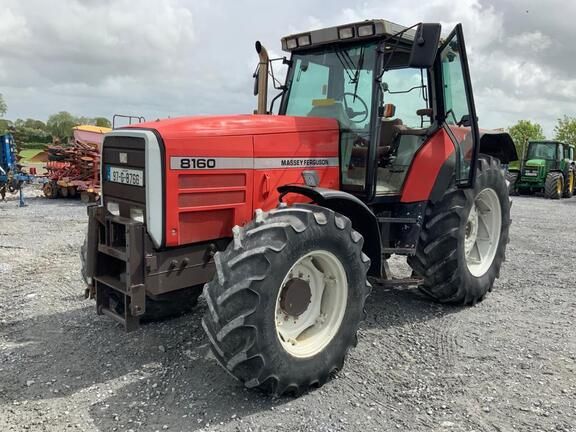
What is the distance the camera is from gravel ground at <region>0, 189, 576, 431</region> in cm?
326

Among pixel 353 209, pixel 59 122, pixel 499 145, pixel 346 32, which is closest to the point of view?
pixel 353 209

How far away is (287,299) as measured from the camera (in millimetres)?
3584

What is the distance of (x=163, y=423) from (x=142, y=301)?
0.80 meters

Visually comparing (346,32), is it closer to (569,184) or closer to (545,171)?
(545,171)

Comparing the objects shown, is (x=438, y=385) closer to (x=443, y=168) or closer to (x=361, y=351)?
(x=361, y=351)

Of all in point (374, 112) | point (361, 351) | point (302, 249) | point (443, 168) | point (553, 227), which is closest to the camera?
point (302, 249)

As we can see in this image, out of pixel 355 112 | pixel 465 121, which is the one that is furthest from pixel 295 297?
pixel 465 121

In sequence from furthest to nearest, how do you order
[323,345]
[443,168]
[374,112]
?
[443,168]
[374,112]
[323,345]

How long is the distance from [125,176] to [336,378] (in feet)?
7.01

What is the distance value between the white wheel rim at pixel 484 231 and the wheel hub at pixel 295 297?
108 inches

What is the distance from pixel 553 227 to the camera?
1186 cm

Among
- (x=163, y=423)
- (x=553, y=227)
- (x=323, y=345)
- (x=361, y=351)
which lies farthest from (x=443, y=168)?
(x=553, y=227)

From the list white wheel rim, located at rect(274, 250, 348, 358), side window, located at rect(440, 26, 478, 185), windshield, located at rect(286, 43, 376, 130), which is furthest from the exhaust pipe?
white wheel rim, located at rect(274, 250, 348, 358)

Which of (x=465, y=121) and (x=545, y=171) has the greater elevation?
(x=465, y=121)
